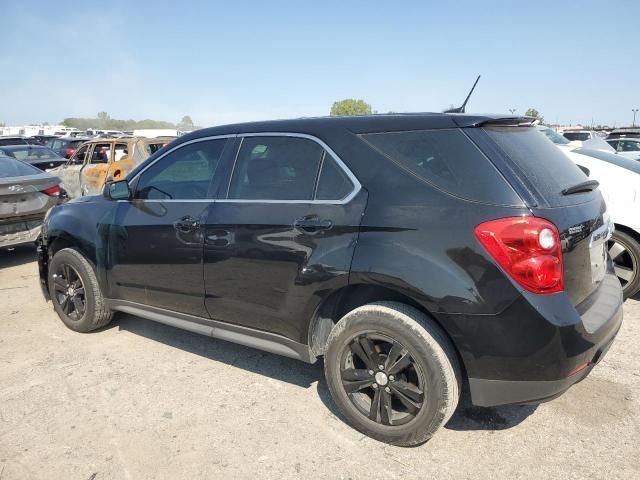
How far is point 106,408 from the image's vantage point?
318 cm

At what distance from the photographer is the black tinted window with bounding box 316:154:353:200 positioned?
2775 millimetres

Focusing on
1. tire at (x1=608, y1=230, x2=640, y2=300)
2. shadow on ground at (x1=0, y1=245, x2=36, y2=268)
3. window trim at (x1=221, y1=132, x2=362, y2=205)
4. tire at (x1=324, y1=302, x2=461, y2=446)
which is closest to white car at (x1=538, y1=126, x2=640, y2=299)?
tire at (x1=608, y1=230, x2=640, y2=300)

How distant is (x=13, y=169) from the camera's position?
715 centimetres

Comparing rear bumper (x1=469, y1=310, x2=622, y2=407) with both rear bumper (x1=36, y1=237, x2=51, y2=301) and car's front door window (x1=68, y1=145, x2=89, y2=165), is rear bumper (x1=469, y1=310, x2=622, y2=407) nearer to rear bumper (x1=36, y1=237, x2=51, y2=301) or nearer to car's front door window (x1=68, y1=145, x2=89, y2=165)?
rear bumper (x1=36, y1=237, x2=51, y2=301)

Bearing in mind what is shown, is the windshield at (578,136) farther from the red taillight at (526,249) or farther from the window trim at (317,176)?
the red taillight at (526,249)

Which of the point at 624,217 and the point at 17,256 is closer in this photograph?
the point at 624,217

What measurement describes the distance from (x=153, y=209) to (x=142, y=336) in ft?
4.32

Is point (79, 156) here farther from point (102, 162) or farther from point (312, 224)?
point (312, 224)

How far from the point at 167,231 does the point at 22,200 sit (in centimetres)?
431

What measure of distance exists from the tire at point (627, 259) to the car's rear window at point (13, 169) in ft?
24.2

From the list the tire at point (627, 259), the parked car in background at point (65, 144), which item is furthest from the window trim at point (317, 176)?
the parked car in background at point (65, 144)

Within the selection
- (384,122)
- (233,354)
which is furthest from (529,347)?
(233,354)

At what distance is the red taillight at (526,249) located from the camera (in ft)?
7.47

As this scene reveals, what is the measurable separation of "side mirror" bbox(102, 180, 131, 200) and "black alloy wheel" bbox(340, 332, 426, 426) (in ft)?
7.15
